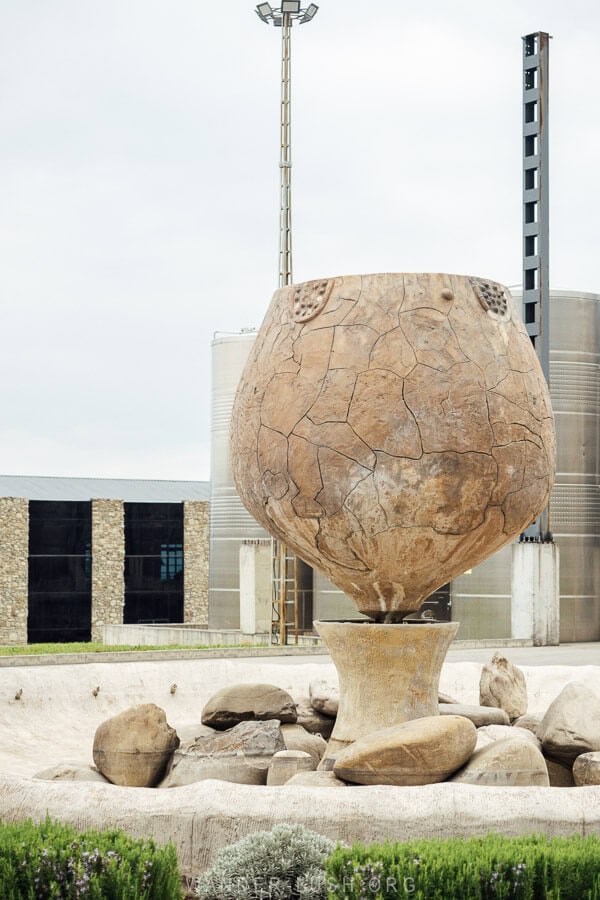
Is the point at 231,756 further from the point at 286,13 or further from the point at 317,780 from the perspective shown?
the point at 286,13

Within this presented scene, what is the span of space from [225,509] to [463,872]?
27.6m

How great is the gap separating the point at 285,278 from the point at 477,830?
63.3 feet

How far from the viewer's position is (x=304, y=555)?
31.4 ft

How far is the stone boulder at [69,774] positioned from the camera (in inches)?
339

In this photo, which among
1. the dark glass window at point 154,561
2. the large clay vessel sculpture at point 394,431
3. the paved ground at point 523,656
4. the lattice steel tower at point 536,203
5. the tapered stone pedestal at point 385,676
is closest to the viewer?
the large clay vessel sculpture at point 394,431

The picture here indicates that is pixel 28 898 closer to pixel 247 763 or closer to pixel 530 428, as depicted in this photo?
pixel 247 763

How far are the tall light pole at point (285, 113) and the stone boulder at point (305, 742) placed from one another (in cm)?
1595

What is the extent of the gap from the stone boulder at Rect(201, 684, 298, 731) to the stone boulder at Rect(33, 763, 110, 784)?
4.56 feet

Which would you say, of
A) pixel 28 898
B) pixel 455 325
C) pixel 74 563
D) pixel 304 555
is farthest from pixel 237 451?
pixel 74 563

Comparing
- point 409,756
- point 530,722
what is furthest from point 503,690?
point 409,756

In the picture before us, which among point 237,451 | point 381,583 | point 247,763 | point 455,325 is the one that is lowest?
point 247,763

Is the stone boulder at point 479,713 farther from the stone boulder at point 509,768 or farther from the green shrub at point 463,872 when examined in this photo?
the green shrub at point 463,872

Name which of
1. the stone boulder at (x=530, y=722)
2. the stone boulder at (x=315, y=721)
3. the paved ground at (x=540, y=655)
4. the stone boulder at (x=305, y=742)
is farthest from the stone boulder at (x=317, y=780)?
the paved ground at (x=540, y=655)

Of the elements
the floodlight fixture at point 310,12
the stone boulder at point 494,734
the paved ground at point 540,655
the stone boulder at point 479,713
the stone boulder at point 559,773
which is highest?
the floodlight fixture at point 310,12
